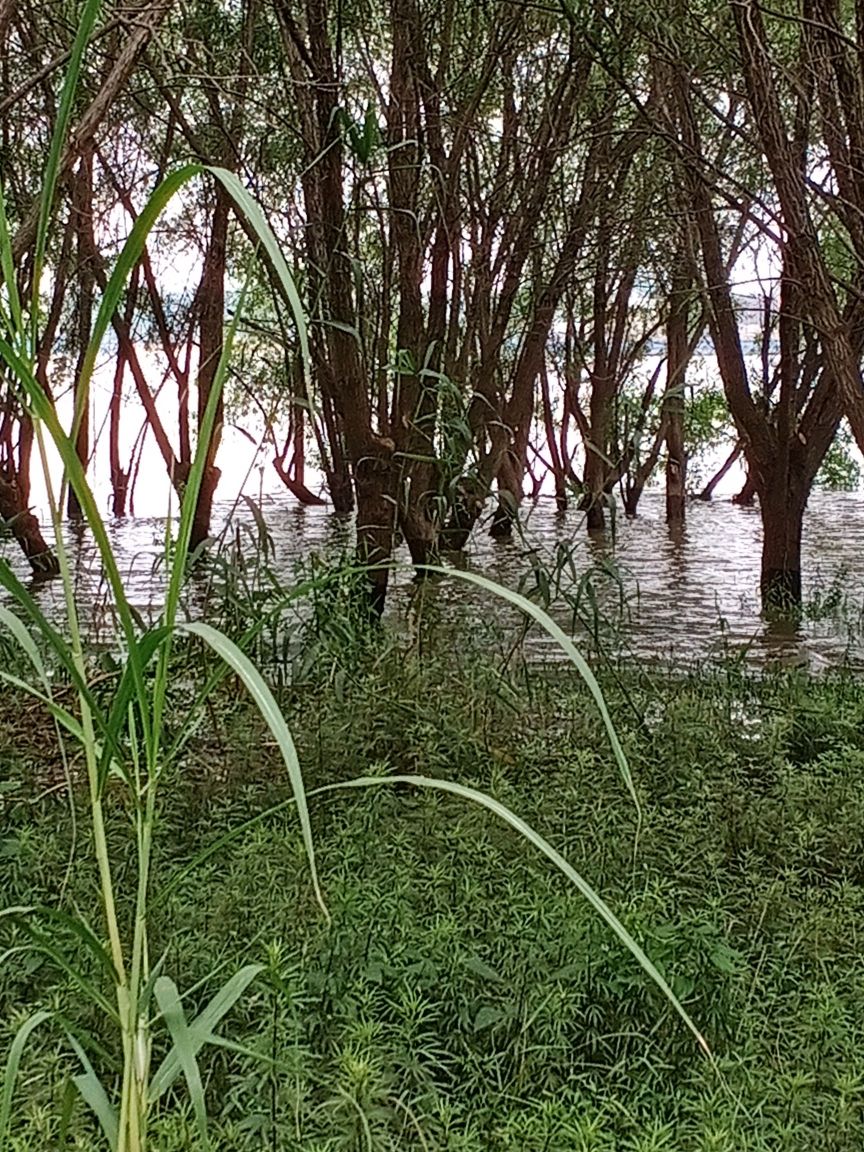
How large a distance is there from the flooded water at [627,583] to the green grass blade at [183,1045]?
92.9 inches

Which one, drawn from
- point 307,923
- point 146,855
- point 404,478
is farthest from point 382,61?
point 146,855

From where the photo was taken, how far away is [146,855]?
0.99 metres

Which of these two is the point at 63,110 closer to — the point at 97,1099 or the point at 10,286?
the point at 10,286

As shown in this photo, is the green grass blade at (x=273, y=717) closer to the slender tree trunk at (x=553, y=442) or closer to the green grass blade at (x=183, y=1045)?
the green grass blade at (x=183, y=1045)

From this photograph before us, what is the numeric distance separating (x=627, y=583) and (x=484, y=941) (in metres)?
5.73

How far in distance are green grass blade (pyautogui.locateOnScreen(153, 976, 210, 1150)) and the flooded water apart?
236 cm

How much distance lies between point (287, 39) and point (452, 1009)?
4400 millimetres

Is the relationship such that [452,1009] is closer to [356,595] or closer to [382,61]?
[356,595]

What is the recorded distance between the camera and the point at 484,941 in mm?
1998

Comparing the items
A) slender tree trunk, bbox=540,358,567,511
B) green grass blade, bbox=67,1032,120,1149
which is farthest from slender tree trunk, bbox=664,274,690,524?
green grass blade, bbox=67,1032,120,1149

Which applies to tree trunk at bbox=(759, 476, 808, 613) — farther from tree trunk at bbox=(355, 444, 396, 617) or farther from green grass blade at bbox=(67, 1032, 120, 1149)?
green grass blade at bbox=(67, 1032, 120, 1149)

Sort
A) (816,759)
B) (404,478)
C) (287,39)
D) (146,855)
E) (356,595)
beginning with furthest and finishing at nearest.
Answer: (404,478)
(287,39)
(356,595)
(816,759)
(146,855)

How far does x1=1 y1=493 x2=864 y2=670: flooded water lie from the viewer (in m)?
4.77

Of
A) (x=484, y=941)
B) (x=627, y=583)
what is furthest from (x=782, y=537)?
(x=484, y=941)
